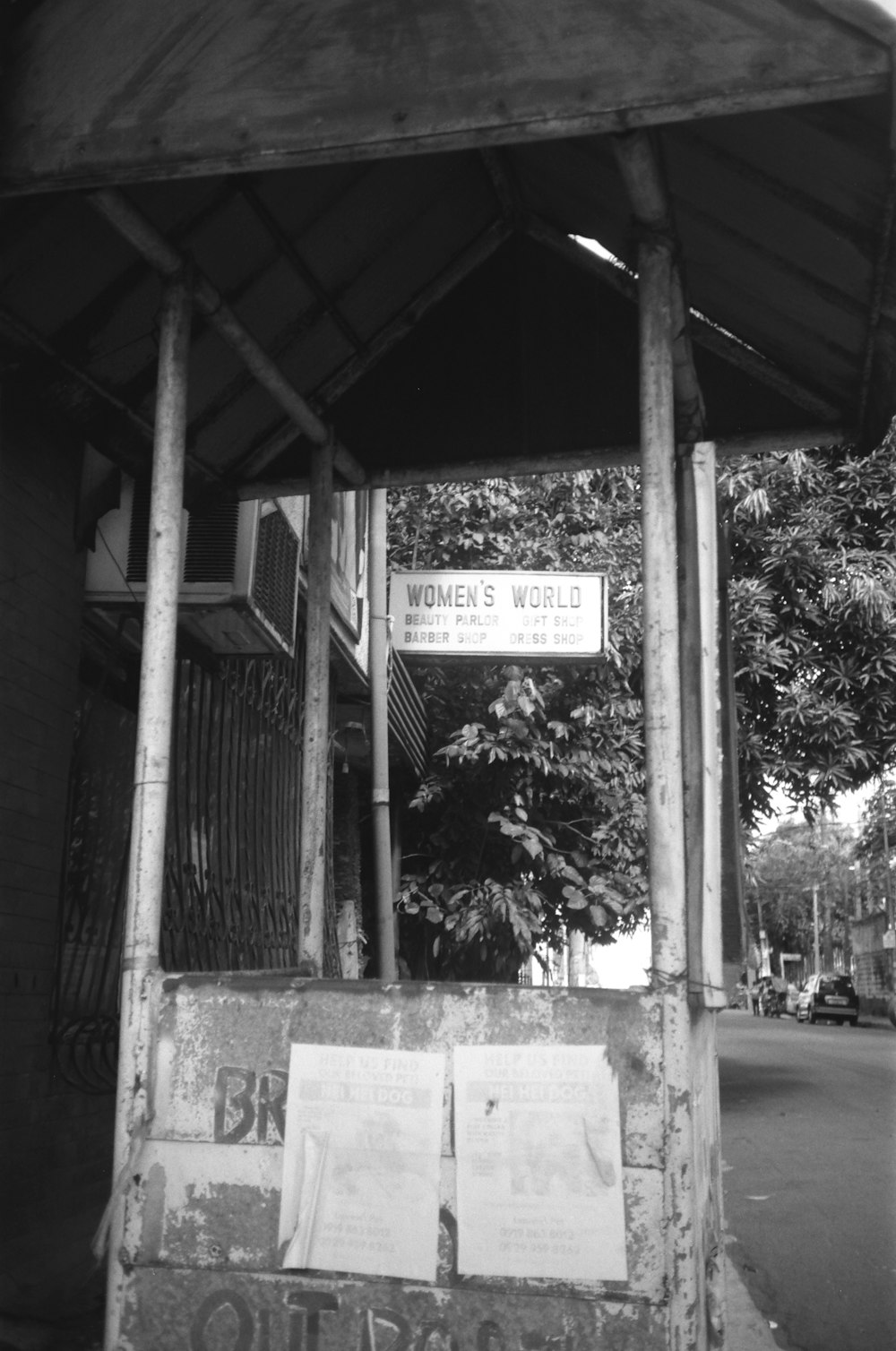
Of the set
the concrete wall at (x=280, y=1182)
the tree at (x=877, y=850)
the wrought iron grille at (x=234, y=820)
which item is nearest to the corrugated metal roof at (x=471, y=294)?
the wrought iron grille at (x=234, y=820)

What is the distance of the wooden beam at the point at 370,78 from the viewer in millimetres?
2723

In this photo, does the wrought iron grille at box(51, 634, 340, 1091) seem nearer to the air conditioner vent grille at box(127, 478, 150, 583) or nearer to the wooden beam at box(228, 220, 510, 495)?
the air conditioner vent grille at box(127, 478, 150, 583)

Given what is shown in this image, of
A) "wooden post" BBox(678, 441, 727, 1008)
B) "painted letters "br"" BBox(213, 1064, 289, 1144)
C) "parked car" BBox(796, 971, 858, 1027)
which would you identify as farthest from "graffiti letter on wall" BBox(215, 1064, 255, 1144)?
"parked car" BBox(796, 971, 858, 1027)

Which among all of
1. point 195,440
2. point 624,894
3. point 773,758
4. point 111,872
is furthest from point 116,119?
point 773,758

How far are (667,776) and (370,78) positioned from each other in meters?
1.76

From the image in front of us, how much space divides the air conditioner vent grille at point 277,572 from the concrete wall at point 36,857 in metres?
0.98

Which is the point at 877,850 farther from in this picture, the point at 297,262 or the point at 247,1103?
the point at 247,1103

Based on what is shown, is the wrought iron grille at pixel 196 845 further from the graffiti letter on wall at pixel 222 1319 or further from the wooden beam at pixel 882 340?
the wooden beam at pixel 882 340

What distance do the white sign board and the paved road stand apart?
3.64m

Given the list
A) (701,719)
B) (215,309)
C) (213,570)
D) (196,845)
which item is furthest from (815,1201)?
(215,309)

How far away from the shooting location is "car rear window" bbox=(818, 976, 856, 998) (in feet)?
140

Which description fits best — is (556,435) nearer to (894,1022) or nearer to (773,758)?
(773,758)

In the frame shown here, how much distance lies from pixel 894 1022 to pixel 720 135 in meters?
38.6

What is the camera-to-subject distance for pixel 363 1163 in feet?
9.57
